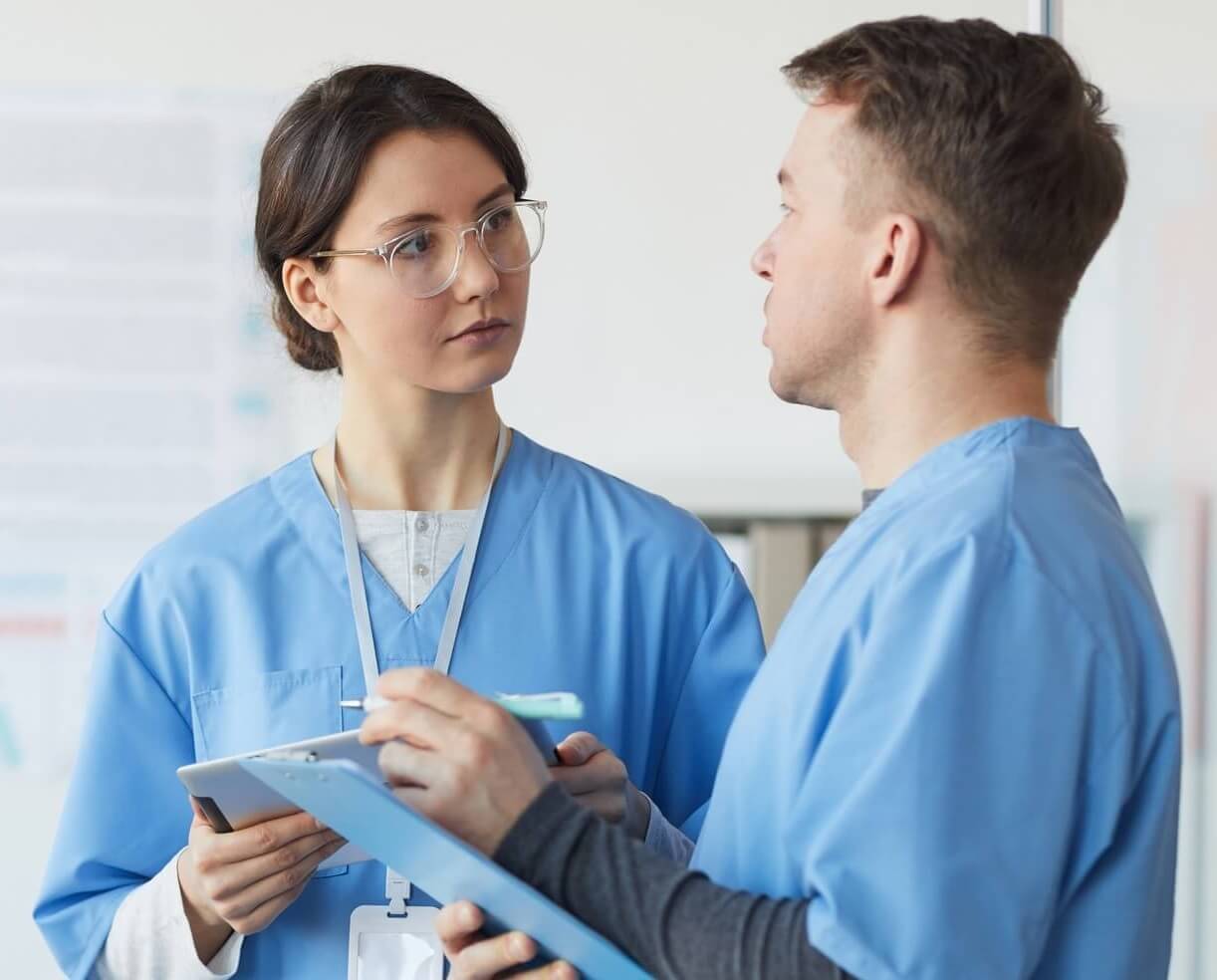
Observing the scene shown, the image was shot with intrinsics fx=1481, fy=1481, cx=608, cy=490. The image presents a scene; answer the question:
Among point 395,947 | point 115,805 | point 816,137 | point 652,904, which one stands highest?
point 816,137

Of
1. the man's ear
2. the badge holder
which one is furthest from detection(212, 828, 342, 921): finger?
the man's ear

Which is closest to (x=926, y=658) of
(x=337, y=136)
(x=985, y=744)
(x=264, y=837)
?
(x=985, y=744)

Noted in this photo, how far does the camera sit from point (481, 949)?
1.10 metres

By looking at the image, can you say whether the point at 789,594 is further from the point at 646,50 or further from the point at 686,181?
the point at 646,50

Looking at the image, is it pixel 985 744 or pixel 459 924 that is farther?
pixel 459 924

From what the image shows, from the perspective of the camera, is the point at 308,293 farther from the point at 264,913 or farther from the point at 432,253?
the point at 264,913

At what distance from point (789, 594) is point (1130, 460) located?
67cm

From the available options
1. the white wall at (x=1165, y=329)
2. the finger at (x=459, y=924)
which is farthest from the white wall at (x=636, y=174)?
the finger at (x=459, y=924)

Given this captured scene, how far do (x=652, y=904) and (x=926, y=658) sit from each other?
0.79ft

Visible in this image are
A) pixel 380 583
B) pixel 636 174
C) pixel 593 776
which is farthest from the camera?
pixel 636 174

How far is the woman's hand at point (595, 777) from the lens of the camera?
1235 millimetres

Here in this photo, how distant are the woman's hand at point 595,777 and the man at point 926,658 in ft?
0.43

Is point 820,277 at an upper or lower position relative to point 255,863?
upper

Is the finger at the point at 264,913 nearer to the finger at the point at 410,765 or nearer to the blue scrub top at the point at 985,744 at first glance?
the finger at the point at 410,765
